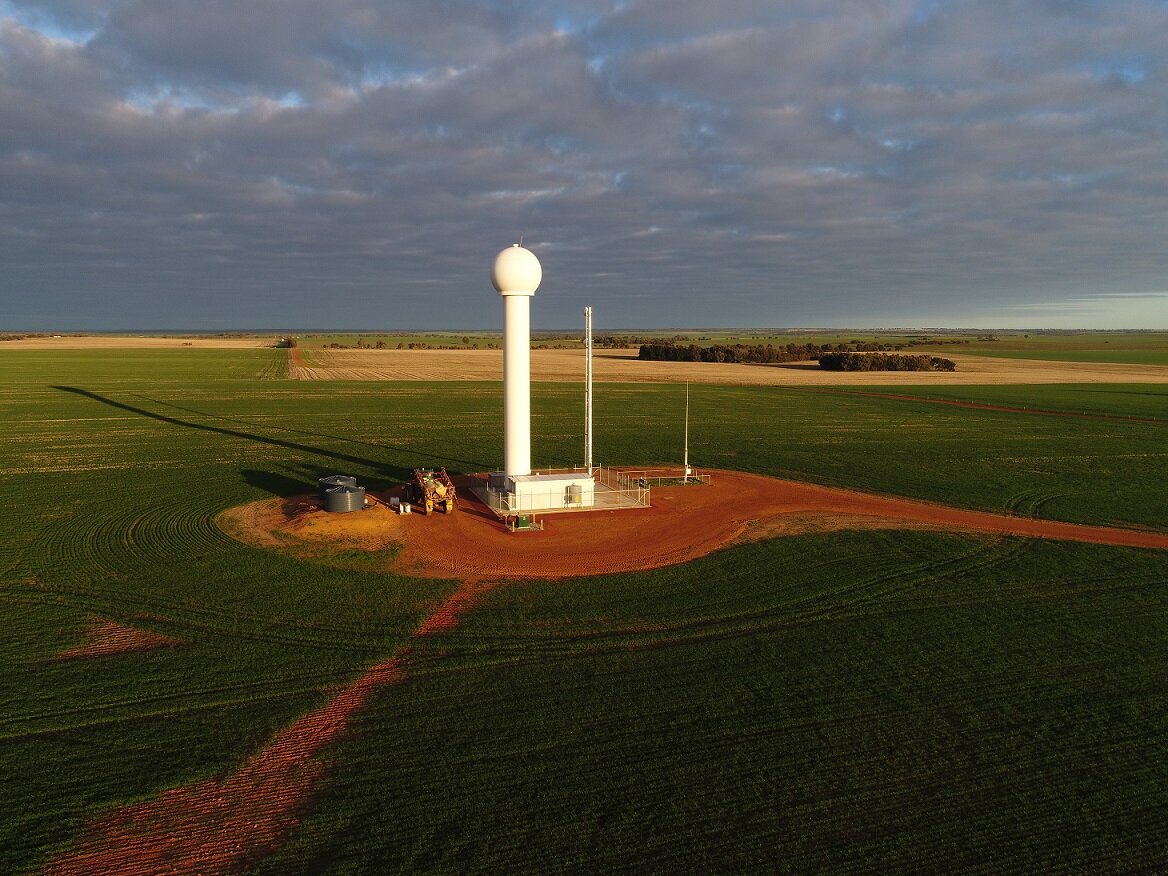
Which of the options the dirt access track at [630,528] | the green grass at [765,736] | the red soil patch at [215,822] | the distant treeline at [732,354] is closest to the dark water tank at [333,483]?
the dirt access track at [630,528]

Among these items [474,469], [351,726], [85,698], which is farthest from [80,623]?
[474,469]

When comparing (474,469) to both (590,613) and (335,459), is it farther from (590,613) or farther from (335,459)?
(590,613)

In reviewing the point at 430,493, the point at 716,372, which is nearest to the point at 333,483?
the point at 430,493

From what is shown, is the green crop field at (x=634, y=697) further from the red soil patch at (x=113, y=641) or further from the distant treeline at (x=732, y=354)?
the distant treeline at (x=732, y=354)

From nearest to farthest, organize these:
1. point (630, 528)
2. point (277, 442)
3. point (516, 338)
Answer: point (630, 528) → point (516, 338) → point (277, 442)

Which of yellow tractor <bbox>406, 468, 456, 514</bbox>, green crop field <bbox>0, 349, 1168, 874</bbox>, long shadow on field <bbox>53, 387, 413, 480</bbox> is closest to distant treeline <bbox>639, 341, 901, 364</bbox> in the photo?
long shadow on field <bbox>53, 387, 413, 480</bbox>

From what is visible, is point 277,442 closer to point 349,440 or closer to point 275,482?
point 349,440
